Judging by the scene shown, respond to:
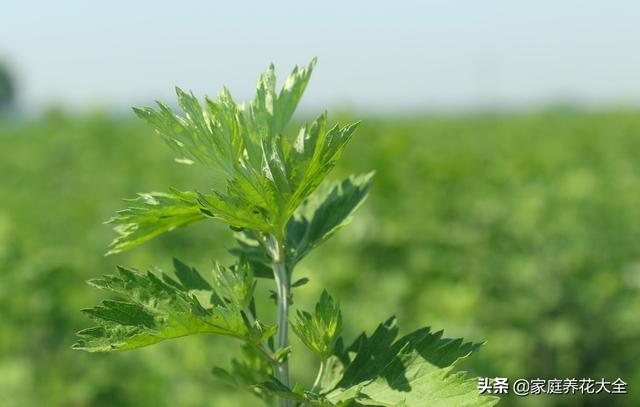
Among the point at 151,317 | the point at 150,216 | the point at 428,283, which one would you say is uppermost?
the point at 428,283

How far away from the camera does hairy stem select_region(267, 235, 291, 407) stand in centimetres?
73

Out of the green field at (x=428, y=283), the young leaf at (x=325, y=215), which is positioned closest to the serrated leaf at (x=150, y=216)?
the young leaf at (x=325, y=215)

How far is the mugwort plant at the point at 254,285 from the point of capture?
69 centimetres

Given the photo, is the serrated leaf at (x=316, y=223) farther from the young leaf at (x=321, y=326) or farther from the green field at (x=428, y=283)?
the green field at (x=428, y=283)

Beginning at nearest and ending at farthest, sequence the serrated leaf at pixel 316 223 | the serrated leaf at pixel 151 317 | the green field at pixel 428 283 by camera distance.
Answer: the serrated leaf at pixel 151 317 < the serrated leaf at pixel 316 223 < the green field at pixel 428 283

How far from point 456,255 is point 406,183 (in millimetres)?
561

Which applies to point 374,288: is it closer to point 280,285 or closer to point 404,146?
point 404,146

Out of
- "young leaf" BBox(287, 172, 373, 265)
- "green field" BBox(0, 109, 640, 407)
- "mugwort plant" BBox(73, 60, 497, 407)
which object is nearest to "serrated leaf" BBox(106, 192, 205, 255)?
"mugwort plant" BBox(73, 60, 497, 407)

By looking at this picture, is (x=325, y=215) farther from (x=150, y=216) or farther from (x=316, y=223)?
(x=150, y=216)

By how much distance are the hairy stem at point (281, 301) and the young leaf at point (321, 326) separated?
0.02 meters

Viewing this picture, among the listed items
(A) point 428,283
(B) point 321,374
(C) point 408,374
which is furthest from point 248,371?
(A) point 428,283

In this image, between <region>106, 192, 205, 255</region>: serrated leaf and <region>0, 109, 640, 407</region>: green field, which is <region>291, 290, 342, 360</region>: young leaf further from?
<region>0, 109, 640, 407</region>: green field

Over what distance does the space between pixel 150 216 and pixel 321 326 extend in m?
0.21

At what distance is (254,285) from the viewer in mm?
752
